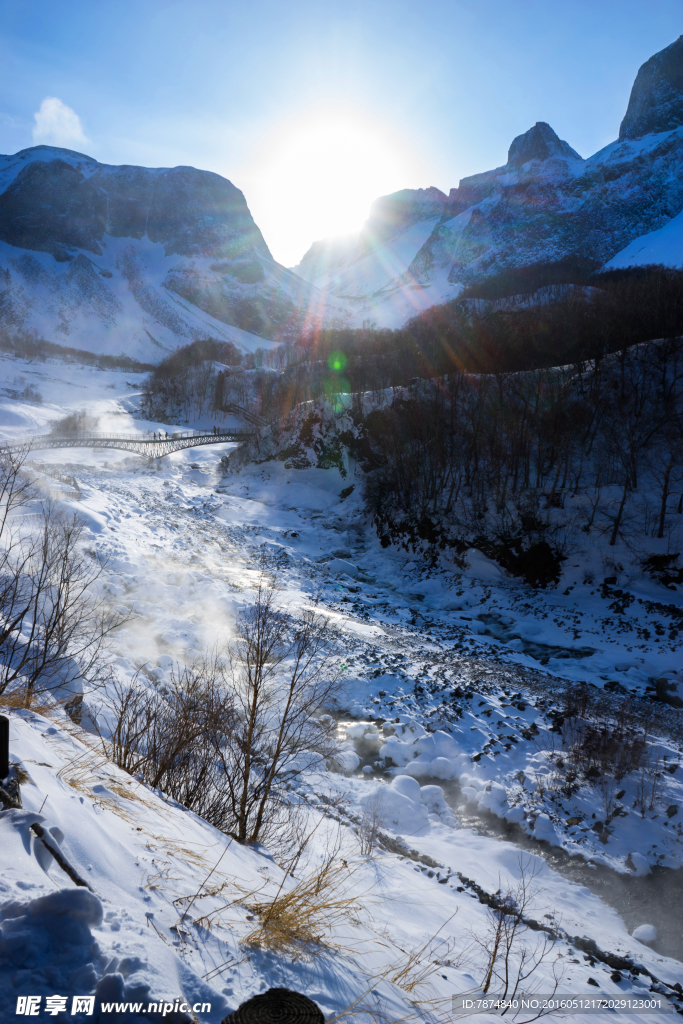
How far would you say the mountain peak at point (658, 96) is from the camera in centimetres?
15812

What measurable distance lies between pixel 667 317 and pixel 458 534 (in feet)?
102

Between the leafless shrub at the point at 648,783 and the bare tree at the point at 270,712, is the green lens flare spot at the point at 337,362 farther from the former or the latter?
the leafless shrub at the point at 648,783

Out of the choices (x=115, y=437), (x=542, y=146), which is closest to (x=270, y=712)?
(x=115, y=437)

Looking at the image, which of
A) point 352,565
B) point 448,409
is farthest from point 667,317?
point 352,565

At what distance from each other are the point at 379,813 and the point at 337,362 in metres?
67.8

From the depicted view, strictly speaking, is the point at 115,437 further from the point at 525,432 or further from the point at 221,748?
the point at 221,748

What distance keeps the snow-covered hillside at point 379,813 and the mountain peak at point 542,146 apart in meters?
218

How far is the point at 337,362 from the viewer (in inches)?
2832

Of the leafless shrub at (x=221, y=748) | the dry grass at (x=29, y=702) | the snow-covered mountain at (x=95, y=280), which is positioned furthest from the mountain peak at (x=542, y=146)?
the dry grass at (x=29, y=702)

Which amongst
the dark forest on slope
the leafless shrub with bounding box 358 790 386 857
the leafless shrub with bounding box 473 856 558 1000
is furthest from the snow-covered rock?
the leafless shrub with bounding box 473 856 558 1000

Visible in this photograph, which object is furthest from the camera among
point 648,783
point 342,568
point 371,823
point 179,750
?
point 342,568

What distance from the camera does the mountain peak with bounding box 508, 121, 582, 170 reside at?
18238cm

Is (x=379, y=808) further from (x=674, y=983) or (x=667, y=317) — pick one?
(x=667, y=317)

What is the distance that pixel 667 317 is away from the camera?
140 ft
